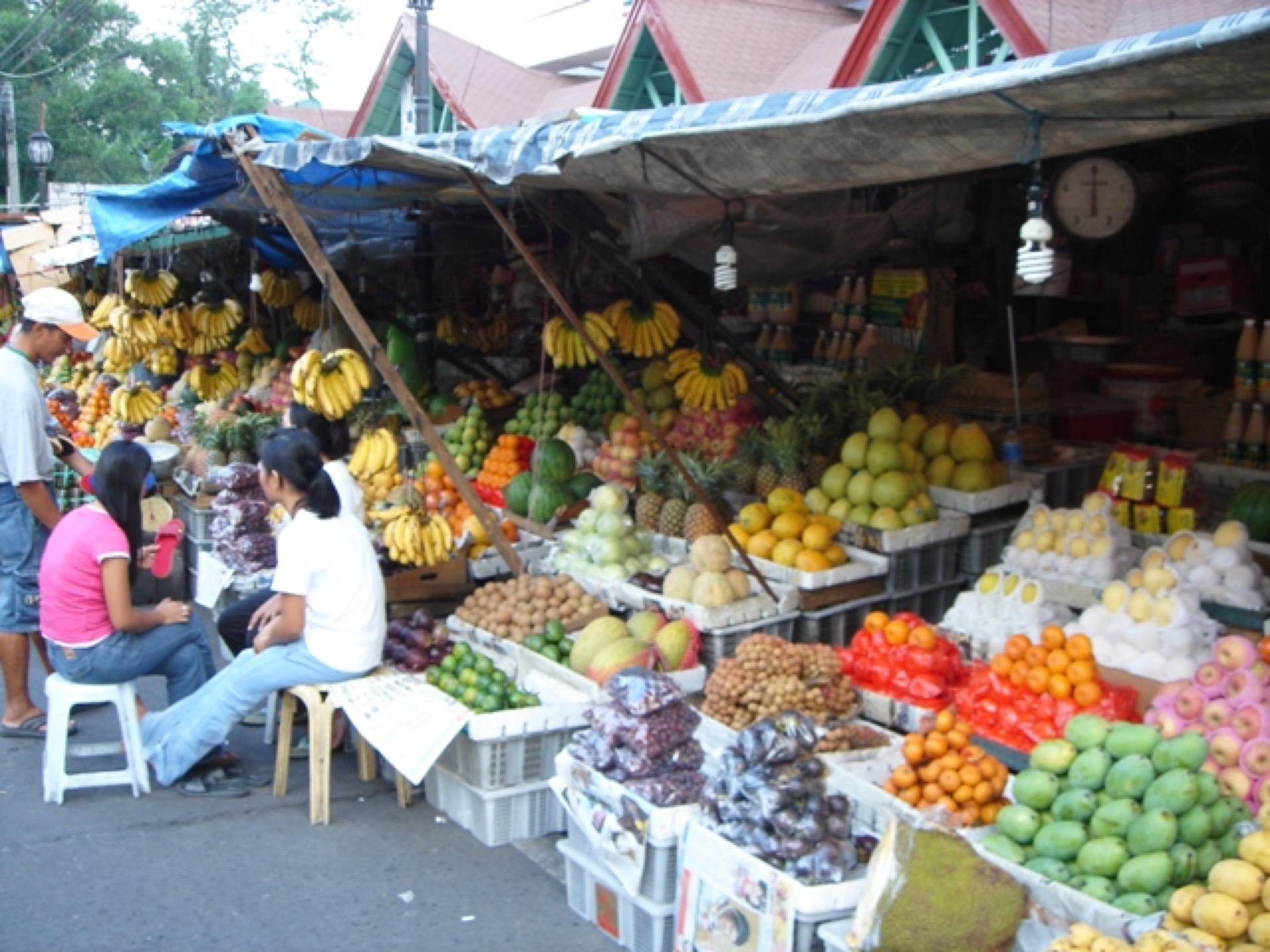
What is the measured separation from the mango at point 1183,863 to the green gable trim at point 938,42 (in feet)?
17.6

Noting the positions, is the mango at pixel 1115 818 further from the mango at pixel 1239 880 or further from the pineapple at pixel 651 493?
the pineapple at pixel 651 493

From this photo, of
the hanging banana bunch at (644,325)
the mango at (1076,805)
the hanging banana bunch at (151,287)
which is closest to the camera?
the mango at (1076,805)

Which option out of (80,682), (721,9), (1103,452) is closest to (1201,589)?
(1103,452)

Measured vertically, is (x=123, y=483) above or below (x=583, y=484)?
above

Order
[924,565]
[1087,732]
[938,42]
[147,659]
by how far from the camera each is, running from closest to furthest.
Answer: [1087,732] < [147,659] < [924,565] < [938,42]

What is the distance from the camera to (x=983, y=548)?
6.05 meters

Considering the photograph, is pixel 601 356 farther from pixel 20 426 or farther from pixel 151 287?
pixel 151 287

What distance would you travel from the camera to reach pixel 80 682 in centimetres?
484

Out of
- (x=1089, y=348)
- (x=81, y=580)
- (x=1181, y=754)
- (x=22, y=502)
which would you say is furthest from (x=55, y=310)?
(x=1089, y=348)

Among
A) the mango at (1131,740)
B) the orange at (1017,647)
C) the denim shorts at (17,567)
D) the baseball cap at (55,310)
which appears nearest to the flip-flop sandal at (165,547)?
the denim shorts at (17,567)

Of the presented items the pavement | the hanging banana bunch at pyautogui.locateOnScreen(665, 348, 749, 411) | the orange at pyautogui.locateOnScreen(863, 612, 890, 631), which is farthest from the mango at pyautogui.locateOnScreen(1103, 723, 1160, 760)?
the hanging banana bunch at pyautogui.locateOnScreen(665, 348, 749, 411)

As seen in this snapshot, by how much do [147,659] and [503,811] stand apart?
162 cm

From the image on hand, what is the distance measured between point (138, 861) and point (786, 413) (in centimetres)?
409

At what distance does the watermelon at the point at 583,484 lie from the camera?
718cm
